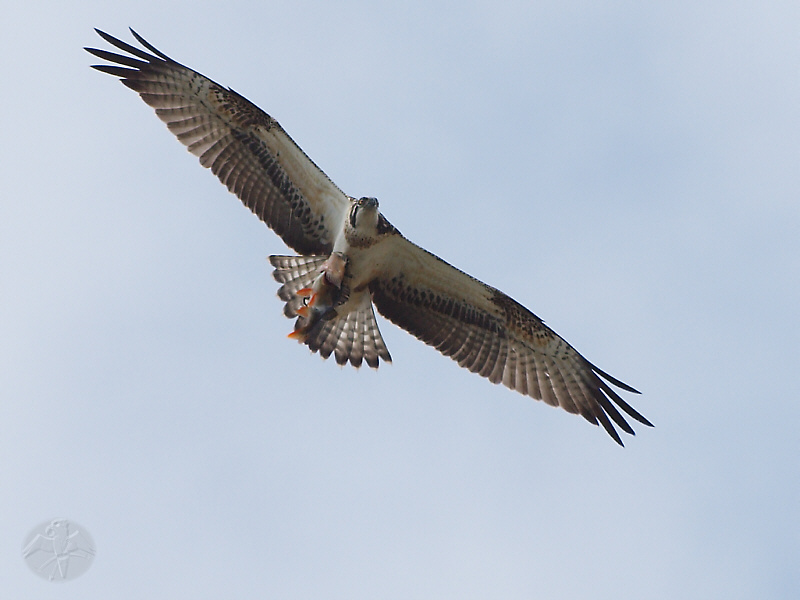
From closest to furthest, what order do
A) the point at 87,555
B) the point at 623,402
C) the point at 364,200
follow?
the point at 87,555, the point at 364,200, the point at 623,402

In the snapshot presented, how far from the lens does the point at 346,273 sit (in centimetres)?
1016

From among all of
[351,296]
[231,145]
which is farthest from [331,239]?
[231,145]

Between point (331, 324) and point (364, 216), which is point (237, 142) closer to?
point (364, 216)

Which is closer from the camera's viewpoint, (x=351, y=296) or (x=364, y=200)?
(x=364, y=200)

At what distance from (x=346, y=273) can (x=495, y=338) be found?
1830 mm

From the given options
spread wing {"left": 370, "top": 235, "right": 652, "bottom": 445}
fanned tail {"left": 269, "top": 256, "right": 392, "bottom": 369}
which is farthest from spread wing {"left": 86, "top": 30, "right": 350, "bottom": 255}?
spread wing {"left": 370, "top": 235, "right": 652, "bottom": 445}

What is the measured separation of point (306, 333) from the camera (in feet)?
33.9

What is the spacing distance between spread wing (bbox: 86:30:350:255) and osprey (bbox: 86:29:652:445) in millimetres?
10

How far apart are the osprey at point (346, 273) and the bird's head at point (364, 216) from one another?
1 centimetres

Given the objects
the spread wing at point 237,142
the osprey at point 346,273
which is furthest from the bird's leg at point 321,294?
the spread wing at point 237,142

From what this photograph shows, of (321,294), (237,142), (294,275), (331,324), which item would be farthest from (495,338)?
(237,142)

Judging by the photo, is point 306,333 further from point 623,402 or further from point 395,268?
point 623,402

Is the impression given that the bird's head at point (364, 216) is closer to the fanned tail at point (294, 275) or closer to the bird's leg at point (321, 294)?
the bird's leg at point (321, 294)

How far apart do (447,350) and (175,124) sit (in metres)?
3.68
